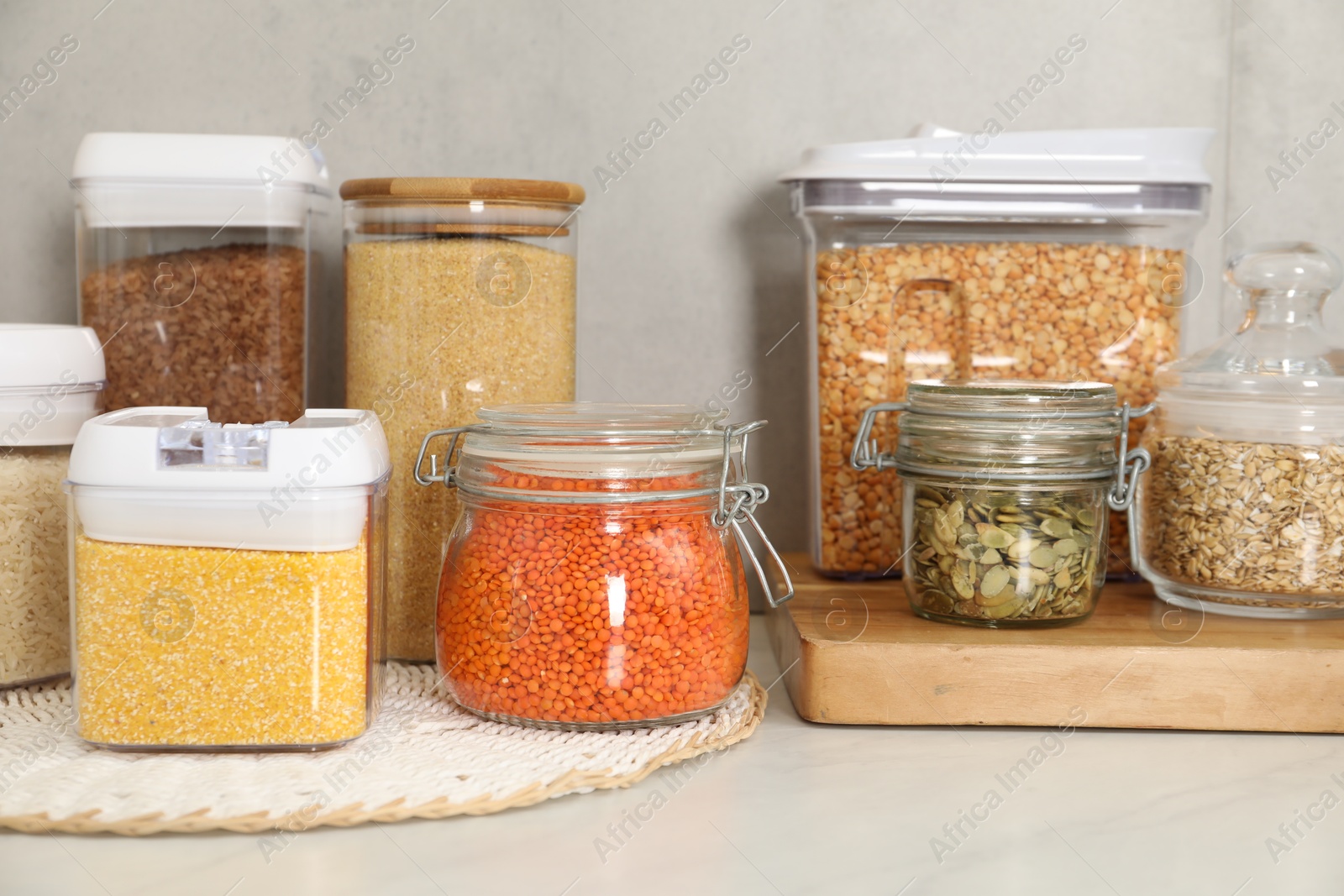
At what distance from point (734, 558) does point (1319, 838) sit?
0.38m

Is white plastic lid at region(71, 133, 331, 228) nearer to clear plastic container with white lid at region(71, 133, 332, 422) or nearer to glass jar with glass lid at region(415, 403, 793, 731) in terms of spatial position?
clear plastic container with white lid at region(71, 133, 332, 422)

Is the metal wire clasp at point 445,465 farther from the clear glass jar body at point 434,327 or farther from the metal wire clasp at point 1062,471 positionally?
the metal wire clasp at point 1062,471

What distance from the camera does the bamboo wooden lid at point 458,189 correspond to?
821mm

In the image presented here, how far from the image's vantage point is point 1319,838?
619mm

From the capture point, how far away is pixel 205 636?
653mm

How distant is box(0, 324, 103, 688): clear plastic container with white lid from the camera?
77 cm

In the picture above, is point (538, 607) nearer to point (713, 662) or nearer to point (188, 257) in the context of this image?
point (713, 662)

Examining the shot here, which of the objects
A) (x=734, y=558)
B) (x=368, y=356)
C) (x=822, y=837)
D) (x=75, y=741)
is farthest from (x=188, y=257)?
(x=822, y=837)

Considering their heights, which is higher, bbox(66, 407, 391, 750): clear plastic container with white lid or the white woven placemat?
bbox(66, 407, 391, 750): clear plastic container with white lid

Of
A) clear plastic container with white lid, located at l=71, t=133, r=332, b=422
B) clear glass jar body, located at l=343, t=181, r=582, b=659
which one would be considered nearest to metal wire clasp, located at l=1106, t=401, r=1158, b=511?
clear glass jar body, located at l=343, t=181, r=582, b=659

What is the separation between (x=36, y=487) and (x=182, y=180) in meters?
0.26

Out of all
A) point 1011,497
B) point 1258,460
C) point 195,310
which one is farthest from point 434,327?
point 1258,460

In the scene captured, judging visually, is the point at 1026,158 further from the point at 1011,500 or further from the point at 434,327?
the point at 434,327

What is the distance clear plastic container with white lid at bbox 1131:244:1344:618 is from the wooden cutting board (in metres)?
0.06
